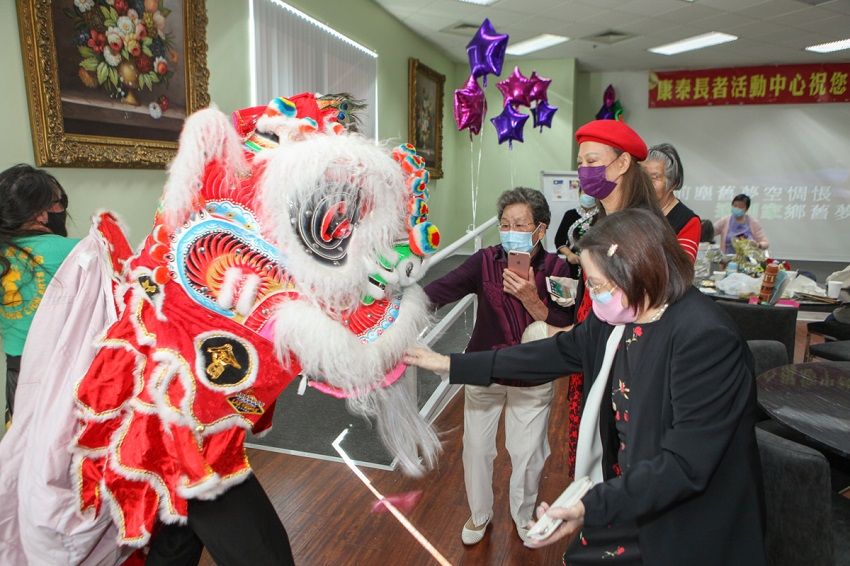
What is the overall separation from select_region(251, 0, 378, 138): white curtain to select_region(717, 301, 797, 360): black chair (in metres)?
2.48

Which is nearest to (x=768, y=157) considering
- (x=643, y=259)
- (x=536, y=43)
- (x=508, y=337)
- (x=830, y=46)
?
(x=830, y=46)

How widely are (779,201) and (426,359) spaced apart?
32.6 ft

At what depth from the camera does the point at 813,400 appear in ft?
5.83

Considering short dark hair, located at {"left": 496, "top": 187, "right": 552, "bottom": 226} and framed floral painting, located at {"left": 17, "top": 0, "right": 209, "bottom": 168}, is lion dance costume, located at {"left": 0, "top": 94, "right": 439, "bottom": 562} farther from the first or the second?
framed floral painting, located at {"left": 17, "top": 0, "right": 209, "bottom": 168}

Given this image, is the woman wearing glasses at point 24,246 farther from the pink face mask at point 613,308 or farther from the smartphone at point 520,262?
the pink face mask at point 613,308

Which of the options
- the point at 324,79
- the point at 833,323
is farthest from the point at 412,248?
the point at 324,79

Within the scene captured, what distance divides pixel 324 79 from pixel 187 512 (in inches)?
181

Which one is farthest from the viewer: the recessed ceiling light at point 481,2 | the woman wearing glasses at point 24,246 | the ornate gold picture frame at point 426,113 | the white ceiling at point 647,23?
the ornate gold picture frame at point 426,113

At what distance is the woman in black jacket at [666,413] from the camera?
3.35 ft

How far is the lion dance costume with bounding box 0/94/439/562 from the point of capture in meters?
1.01

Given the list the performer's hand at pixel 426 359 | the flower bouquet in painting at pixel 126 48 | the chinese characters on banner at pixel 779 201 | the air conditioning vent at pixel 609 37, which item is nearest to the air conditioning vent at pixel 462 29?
the air conditioning vent at pixel 609 37

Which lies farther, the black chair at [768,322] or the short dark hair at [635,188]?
the black chair at [768,322]

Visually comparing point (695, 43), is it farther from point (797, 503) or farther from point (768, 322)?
point (797, 503)

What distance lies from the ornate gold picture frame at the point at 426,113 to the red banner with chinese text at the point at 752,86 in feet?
12.7
